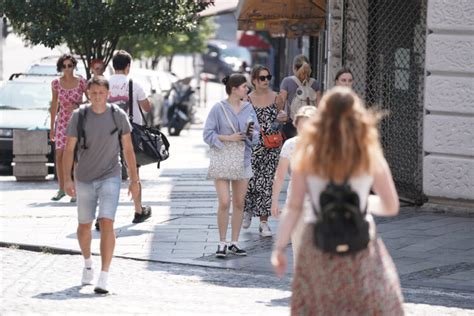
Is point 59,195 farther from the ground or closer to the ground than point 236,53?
closer to the ground

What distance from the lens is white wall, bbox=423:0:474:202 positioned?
15172 mm

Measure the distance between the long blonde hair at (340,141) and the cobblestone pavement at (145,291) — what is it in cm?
323

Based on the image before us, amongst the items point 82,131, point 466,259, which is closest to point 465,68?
point 466,259

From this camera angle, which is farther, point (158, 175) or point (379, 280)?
point (158, 175)

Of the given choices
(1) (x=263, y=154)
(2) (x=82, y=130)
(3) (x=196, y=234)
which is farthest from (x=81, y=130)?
(1) (x=263, y=154)

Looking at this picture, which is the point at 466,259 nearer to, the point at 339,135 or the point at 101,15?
the point at 339,135

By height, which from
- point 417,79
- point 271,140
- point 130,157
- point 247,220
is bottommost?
point 247,220

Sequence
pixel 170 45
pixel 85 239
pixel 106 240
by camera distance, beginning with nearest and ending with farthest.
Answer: pixel 106 240 < pixel 85 239 < pixel 170 45

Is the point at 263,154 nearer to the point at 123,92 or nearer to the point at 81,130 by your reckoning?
the point at 123,92

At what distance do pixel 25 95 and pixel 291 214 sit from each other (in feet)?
55.1

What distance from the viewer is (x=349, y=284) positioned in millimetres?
6645

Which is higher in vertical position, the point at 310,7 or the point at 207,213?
the point at 310,7

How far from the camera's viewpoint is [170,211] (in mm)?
15883

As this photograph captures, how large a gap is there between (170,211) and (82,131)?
18.3ft
